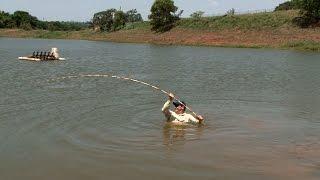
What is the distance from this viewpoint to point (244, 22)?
83.6 meters

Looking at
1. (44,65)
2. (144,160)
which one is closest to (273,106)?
(144,160)

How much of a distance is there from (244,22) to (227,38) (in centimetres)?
662

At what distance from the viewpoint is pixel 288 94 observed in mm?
26969

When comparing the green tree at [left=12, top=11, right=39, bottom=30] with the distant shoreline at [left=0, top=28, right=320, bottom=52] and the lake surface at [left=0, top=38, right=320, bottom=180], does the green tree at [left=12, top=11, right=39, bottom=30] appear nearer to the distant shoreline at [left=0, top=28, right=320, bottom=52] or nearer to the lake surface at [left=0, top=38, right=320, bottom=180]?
the distant shoreline at [left=0, top=28, right=320, bottom=52]

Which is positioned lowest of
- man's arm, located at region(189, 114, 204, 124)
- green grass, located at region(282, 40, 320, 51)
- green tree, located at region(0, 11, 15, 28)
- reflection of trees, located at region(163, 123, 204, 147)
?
green grass, located at region(282, 40, 320, 51)

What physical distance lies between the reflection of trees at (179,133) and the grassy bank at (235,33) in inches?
1992

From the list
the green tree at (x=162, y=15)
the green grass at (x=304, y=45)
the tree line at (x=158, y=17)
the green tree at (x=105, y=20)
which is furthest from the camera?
the green tree at (x=105, y=20)

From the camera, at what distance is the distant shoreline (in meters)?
70.0

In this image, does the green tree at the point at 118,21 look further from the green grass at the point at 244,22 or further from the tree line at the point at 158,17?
the green grass at the point at 244,22

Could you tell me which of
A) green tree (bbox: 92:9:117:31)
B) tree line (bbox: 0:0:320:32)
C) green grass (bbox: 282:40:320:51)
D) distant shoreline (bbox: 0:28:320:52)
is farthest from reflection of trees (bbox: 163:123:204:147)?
green tree (bbox: 92:9:117:31)

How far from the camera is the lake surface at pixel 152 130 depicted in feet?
42.7

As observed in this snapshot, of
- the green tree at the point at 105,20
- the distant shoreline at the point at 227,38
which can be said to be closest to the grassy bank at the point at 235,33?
the distant shoreline at the point at 227,38

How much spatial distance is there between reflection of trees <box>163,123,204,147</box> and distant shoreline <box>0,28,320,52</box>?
50.2 m

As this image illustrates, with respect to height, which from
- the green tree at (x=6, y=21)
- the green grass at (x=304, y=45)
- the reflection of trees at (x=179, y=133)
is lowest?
the green grass at (x=304, y=45)
